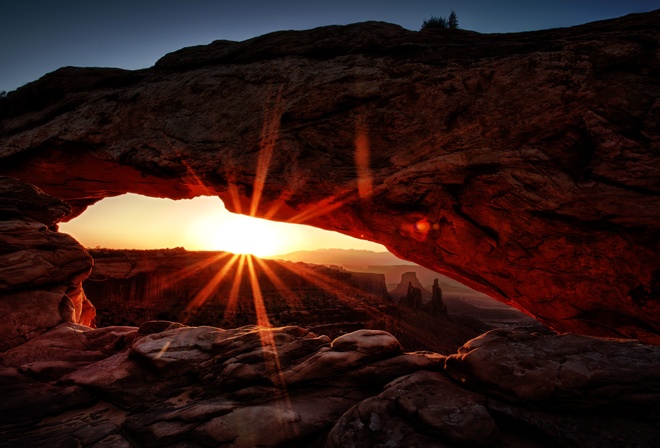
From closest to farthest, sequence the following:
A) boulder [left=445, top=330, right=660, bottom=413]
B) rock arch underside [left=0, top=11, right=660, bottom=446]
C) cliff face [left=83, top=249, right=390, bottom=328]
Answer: boulder [left=445, top=330, right=660, bottom=413], rock arch underside [left=0, top=11, right=660, bottom=446], cliff face [left=83, top=249, right=390, bottom=328]

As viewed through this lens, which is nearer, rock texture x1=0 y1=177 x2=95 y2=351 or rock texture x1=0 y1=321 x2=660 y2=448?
rock texture x1=0 y1=321 x2=660 y2=448

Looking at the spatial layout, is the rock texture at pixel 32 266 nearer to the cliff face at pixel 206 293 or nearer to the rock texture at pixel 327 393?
the rock texture at pixel 327 393

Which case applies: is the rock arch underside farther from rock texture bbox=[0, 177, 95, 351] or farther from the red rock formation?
the red rock formation

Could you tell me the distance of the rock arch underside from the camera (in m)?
5.71

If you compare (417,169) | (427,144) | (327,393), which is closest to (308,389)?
(327,393)

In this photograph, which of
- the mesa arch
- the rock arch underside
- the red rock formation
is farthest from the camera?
the red rock formation

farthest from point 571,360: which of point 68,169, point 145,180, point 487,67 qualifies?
point 68,169

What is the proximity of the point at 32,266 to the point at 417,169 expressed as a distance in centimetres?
1148

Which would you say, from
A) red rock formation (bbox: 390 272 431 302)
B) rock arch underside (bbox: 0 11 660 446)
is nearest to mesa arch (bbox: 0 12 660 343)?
rock arch underside (bbox: 0 11 660 446)

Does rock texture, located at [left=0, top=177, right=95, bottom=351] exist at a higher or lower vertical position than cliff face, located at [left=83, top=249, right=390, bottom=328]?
higher

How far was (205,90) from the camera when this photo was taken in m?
10.2

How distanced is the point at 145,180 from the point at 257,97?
17.8 ft

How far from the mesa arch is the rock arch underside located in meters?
0.04

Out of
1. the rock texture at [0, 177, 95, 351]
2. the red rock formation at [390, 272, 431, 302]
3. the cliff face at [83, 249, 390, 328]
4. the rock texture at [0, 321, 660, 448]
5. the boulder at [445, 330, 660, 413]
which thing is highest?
the rock texture at [0, 177, 95, 351]
